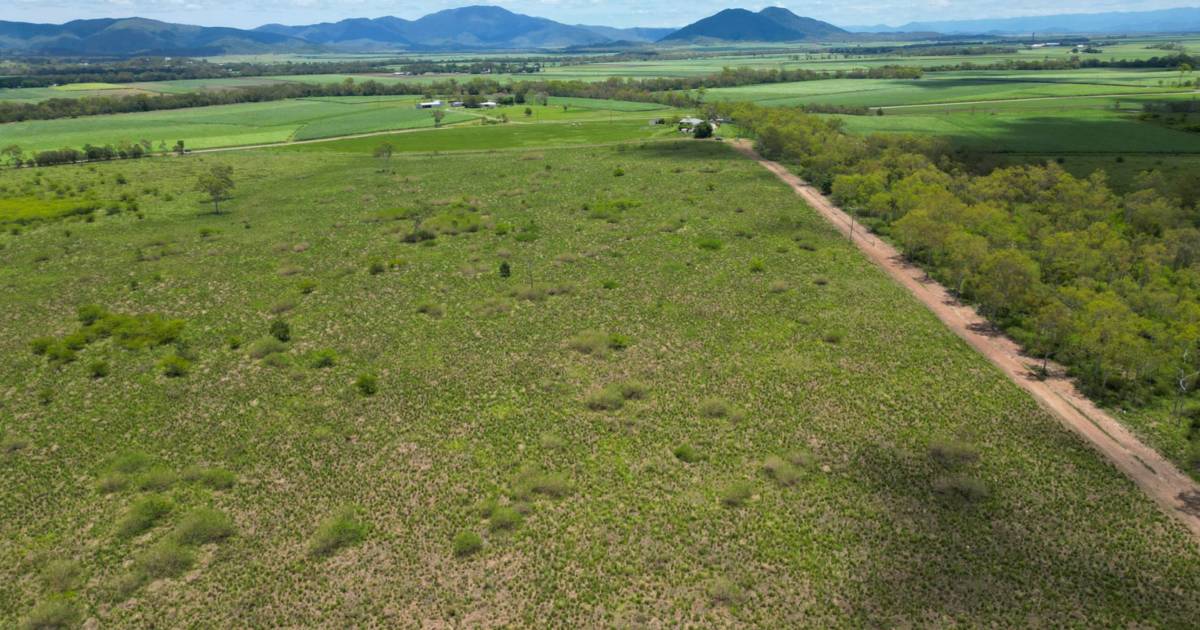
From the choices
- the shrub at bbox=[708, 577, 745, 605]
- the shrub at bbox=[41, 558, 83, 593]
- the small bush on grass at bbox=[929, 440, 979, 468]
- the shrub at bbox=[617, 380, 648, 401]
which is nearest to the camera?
the shrub at bbox=[708, 577, 745, 605]

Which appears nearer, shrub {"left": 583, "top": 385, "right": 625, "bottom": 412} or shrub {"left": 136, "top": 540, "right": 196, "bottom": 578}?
shrub {"left": 136, "top": 540, "right": 196, "bottom": 578}

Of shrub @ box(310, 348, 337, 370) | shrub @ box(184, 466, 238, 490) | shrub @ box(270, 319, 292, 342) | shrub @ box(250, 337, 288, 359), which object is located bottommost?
shrub @ box(184, 466, 238, 490)

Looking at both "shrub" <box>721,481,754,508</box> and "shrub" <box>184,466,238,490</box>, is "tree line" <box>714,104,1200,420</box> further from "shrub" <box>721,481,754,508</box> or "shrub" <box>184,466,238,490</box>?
"shrub" <box>184,466,238,490</box>

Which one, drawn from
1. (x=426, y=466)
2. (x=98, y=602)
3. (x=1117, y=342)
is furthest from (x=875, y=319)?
(x=98, y=602)

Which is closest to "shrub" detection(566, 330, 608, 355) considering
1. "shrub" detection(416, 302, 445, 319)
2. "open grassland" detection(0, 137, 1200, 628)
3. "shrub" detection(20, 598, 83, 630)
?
"open grassland" detection(0, 137, 1200, 628)

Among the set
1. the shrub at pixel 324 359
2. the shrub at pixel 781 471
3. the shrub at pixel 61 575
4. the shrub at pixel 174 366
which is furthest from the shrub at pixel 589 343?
the shrub at pixel 61 575

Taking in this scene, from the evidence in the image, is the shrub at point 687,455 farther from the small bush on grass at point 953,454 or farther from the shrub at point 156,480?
the shrub at point 156,480
